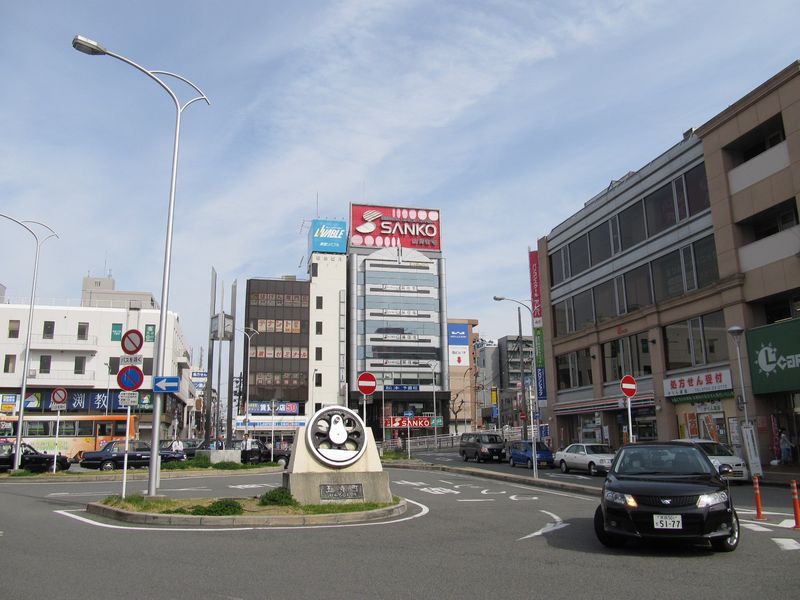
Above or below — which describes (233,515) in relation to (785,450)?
below

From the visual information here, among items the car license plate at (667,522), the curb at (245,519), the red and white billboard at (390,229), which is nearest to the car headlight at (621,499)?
the car license plate at (667,522)

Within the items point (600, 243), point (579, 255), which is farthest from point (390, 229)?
point (600, 243)

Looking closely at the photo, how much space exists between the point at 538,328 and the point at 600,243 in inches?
341

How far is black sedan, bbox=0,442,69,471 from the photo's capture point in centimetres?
3095

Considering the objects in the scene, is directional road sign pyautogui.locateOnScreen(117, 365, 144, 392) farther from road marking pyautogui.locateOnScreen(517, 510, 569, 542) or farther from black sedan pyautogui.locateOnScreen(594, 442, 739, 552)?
black sedan pyautogui.locateOnScreen(594, 442, 739, 552)

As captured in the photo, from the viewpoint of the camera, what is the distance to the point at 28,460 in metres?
31.6

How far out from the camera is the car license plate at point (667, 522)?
26.5 feet

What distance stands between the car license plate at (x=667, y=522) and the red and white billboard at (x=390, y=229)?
8437 centimetres

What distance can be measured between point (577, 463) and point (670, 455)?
20.2 m

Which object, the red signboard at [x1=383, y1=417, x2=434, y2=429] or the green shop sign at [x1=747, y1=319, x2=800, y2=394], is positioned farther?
the red signboard at [x1=383, y1=417, x2=434, y2=429]

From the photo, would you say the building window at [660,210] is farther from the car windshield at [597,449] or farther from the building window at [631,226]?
the car windshield at [597,449]

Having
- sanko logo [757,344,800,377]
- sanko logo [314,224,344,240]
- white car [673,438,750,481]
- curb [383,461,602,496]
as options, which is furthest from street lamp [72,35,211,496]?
sanko logo [314,224,344,240]

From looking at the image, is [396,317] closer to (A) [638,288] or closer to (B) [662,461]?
(A) [638,288]

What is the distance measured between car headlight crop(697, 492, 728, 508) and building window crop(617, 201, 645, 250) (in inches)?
1124
